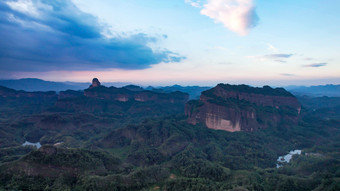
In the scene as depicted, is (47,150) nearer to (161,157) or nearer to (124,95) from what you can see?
(161,157)

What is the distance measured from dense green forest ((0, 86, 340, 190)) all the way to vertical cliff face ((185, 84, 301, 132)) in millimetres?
5054

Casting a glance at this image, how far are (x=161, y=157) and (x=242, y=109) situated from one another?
53.1 m

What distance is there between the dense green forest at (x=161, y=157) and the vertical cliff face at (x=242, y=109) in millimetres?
5054

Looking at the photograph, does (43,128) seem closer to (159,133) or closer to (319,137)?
(159,133)

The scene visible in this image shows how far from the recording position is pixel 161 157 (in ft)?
199

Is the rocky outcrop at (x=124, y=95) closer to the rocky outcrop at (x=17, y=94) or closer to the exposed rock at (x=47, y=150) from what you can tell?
the rocky outcrop at (x=17, y=94)

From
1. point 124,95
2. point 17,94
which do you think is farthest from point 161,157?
point 17,94

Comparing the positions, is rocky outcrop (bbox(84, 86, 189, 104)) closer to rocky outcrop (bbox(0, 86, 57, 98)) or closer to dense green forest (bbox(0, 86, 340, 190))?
rocky outcrop (bbox(0, 86, 57, 98))

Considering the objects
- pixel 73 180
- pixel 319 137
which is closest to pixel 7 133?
pixel 73 180

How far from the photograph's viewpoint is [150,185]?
4053 cm

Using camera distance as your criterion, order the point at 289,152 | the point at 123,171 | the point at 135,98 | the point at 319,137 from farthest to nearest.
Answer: the point at 135,98, the point at 319,137, the point at 289,152, the point at 123,171

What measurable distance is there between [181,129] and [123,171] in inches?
1553

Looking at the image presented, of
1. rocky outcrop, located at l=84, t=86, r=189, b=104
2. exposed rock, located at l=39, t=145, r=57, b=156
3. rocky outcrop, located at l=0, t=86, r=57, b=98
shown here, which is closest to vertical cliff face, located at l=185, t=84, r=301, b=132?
rocky outcrop, located at l=84, t=86, r=189, b=104

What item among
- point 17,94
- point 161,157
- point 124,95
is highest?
point 17,94
